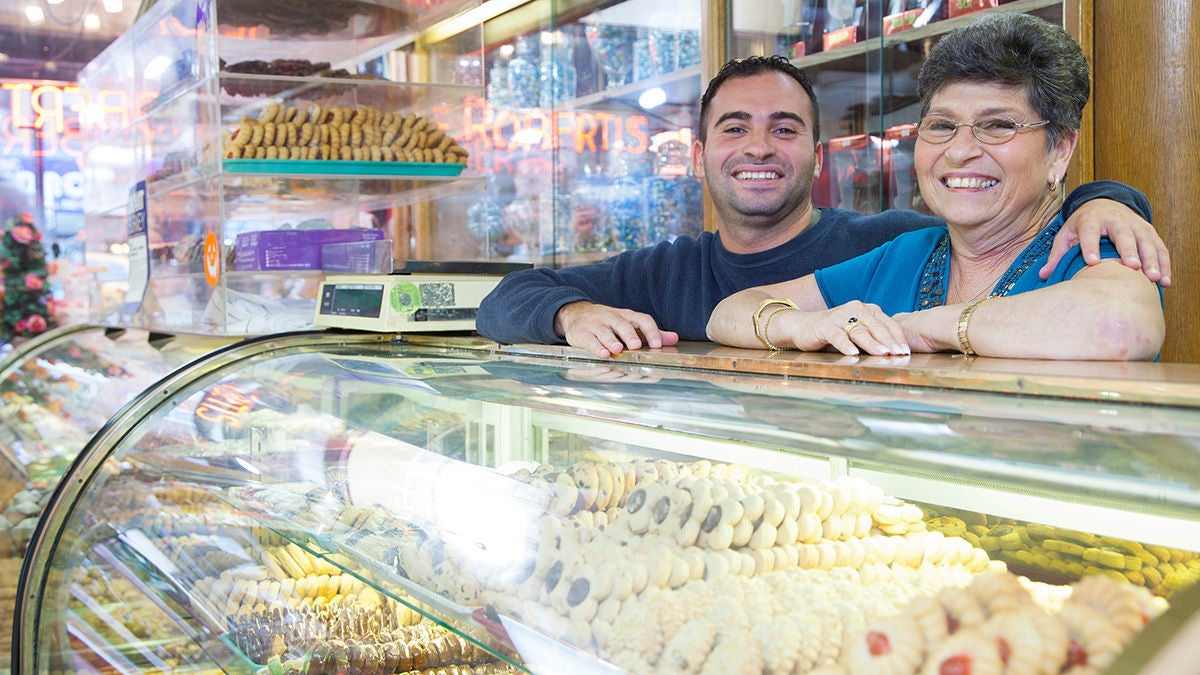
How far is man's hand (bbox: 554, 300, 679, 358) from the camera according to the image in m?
1.63

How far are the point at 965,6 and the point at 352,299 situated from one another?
164 cm

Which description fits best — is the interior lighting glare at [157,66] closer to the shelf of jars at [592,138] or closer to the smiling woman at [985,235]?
the shelf of jars at [592,138]

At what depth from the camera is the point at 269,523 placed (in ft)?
6.20

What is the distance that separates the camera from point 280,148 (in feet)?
8.89

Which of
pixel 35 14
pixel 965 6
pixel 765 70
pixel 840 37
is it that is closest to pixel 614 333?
pixel 765 70

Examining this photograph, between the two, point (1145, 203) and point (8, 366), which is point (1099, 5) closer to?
point (1145, 203)

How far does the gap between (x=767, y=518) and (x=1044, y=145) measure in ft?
2.65

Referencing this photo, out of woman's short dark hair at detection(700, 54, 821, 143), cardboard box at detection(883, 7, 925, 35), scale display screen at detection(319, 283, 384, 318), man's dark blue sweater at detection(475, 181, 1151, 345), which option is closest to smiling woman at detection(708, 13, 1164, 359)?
man's dark blue sweater at detection(475, 181, 1151, 345)

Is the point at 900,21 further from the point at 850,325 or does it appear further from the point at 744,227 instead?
the point at 850,325

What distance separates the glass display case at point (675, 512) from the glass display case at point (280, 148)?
65cm

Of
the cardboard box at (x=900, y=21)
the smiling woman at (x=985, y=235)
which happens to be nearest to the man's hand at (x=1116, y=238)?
the smiling woman at (x=985, y=235)

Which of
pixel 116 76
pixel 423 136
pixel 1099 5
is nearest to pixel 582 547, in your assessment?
pixel 1099 5

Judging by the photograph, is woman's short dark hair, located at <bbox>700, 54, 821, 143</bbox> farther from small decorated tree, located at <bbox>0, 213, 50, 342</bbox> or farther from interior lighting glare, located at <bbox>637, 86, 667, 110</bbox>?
small decorated tree, located at <bbox>0, 213, 50, 342</bbox>

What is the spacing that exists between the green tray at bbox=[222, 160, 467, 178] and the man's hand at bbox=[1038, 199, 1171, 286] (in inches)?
73.1
